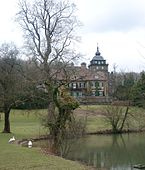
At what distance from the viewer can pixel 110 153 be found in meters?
32.8

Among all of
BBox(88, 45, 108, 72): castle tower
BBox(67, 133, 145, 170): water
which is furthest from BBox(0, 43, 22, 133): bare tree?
BBox(88, 45, 108, 72): castle tower

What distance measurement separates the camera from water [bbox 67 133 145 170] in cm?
2689

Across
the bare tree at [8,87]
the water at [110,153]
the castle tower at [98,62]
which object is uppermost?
the castle tower at [98,62]

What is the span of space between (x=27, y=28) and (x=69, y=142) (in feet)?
59.4

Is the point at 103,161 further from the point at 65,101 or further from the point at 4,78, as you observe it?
the point at 4,78

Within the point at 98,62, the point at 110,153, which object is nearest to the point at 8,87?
the point at 110,153

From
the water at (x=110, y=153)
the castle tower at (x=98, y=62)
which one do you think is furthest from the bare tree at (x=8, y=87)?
the castle tower at (x=98, y=62)

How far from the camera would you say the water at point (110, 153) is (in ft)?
88.2

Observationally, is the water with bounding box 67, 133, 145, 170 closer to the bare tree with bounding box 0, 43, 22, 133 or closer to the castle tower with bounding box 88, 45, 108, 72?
the bare tree with bounding box 0, 43, 22, 133

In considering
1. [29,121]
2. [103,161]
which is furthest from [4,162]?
[29,121]

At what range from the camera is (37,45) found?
4322 cm

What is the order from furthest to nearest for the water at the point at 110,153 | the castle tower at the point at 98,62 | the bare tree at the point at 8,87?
the castle tower at the point at 98,62
the bare tree at the point at 8,87
the water at the point at 110,153

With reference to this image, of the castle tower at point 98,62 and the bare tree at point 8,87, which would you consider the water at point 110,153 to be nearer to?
the bare tree at point 8,87

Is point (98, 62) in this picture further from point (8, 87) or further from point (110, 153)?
point (110, 153)
